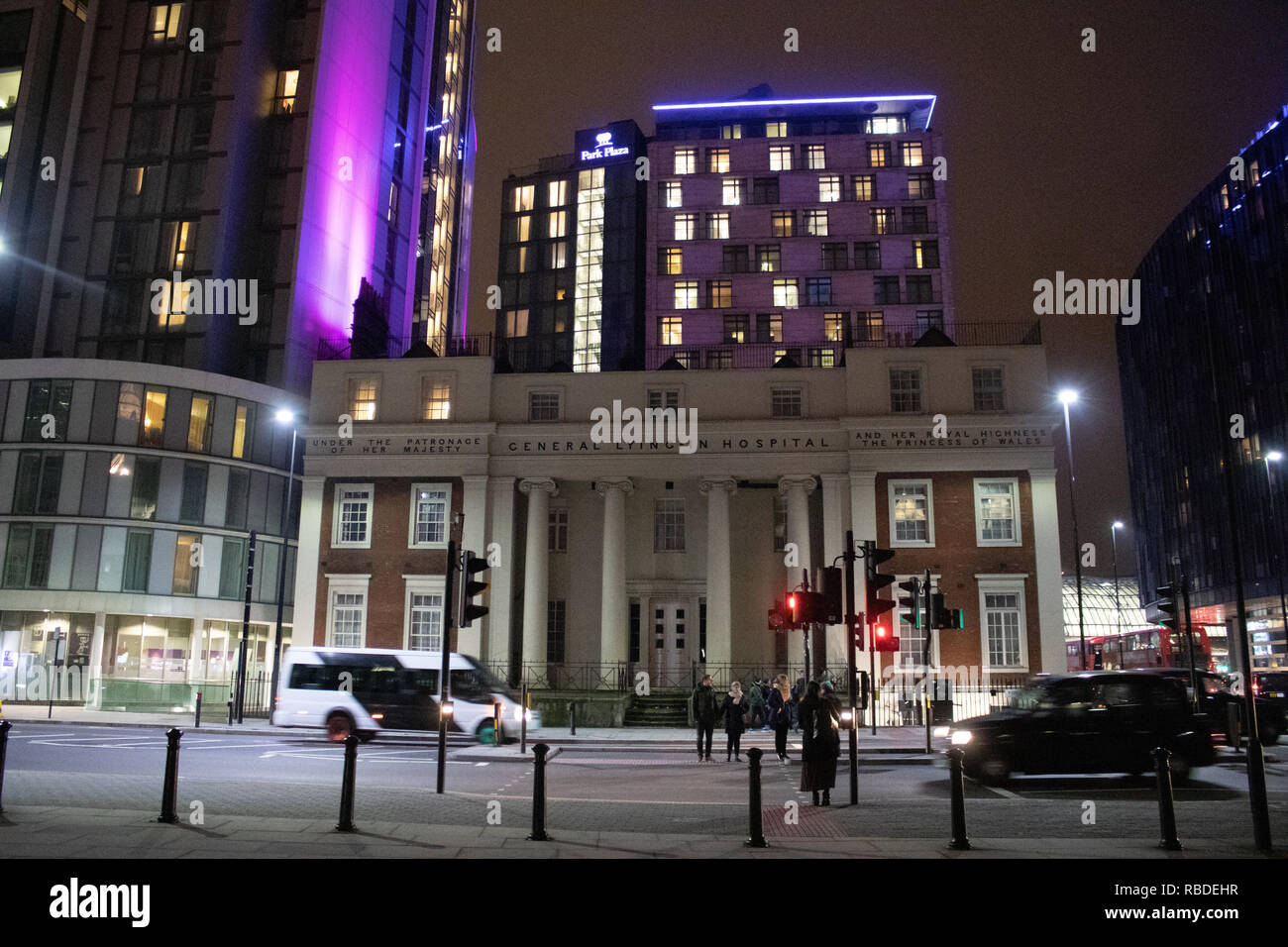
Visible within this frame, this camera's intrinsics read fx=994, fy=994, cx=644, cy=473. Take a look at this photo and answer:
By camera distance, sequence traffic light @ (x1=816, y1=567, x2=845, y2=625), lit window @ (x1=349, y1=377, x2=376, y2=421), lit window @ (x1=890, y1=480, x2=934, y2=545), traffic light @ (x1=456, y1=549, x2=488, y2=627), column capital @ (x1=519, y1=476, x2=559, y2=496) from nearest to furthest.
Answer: traffic light @ (x1=456, y1=549, x2=488, y2=627) < traffic light @ (x1=816, y1=567, x2=845, y2=625) < lit window @ (x1=890, y1=480, x2=934, y2=545) < column capital @ (x1=519, y1=476, x2=559, y2=496) < lit window @ (x1=349, y1=377, x2=376, y2=421)

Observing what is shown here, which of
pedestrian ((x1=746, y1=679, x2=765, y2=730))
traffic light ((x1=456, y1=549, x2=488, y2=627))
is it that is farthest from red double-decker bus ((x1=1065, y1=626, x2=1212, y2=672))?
traffic light ((x1=456, y1=549, x2=488, y2=627))

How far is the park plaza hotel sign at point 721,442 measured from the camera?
3784 cm

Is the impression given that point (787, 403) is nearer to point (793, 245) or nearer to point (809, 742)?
point (809, 742)

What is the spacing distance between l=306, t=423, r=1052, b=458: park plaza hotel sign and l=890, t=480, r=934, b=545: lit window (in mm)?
1512

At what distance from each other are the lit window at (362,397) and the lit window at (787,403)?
1639 cm

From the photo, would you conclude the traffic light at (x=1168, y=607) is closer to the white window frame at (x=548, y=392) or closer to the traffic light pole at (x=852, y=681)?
the traffic light pole at (x=852, y=681)

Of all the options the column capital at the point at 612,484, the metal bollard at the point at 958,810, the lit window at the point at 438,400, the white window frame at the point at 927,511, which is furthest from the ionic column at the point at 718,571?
the metal bollard at the point at 958,810

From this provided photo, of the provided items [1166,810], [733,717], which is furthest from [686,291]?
[1166,810]

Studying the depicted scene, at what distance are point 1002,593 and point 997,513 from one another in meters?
3.02

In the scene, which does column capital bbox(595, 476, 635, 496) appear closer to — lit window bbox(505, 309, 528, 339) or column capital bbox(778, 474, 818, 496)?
column capital bbox(778, 474, 818, 496)

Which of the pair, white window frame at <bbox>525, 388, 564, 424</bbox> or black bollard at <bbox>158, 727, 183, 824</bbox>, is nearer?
black bollard at <bbox>158, 727, 183, 824</bbox>

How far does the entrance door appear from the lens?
134ft
